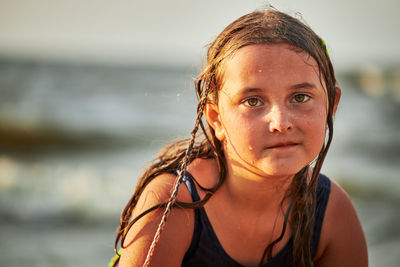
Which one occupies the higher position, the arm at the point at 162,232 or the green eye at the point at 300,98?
the green eye at the point at 300,98

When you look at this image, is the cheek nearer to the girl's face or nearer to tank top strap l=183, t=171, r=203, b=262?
the girl's face

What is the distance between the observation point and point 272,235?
2.41m

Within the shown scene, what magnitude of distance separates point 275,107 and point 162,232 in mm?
725

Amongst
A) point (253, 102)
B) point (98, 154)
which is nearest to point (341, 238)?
point (253, 102)

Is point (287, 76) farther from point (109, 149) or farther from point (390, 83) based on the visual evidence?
point (390, 83)

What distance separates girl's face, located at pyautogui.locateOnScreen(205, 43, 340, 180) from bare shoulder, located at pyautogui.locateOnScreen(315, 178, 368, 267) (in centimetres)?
58

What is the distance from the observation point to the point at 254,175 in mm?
2244

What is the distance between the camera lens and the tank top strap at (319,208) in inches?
99.1

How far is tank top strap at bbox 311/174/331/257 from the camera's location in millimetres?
2516

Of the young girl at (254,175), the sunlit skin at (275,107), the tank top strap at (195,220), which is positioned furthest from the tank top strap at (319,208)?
the tank top strap at (195,220)

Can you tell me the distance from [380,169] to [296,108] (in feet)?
20.8

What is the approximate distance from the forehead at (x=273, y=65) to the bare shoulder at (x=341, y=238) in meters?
0.80

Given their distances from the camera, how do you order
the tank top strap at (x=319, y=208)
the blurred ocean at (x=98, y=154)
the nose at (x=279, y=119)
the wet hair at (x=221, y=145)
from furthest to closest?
1. the blurred ocean at (x=98, y=154)
2. the tank top strap at (x=319, y=208)
3. the wet hair at (x=221, y=145)
4. the nose at (x=279, y=119)

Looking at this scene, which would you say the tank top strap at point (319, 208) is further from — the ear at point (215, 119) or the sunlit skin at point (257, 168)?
the ear at point (215, 119)
